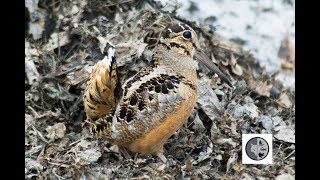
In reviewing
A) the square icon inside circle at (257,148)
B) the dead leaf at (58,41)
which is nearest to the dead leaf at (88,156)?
the dead leaf at (58,41)

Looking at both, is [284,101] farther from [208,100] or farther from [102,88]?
[102,88]

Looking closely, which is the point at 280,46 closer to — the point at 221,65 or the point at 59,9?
the point at 221,65

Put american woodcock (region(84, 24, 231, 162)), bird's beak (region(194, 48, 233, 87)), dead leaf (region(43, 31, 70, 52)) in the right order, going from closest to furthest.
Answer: american woodcock (region(84, 24, 231, 162)) < bird's beak (region(194, 48, 233, 87)) < dead leaf (region(43, 31, 70, 52))

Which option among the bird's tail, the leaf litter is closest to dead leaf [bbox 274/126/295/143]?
the leaf litter

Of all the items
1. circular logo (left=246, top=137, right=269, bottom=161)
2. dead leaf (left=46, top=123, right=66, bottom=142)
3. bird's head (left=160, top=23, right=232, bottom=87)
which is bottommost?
circular logo (left=246, top=137, right=269, bottom=161)

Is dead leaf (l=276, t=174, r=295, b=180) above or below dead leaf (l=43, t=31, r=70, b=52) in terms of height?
below

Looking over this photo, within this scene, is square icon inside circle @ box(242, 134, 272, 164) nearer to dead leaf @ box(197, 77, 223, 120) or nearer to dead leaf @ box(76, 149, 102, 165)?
dead leaf @ box(197, 77, 223, 120)

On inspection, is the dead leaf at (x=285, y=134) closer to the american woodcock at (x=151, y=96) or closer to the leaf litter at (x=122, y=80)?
the leaf litter at (x=122, y=80)
